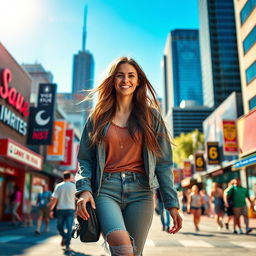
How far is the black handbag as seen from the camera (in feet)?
7.27

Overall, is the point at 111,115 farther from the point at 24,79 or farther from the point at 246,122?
the point at 246,122

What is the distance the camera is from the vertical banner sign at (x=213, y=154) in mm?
29016

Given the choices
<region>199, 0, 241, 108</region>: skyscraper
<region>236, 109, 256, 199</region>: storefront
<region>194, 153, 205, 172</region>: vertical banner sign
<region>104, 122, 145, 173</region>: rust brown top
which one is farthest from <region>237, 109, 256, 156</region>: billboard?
<region>199, 0, 241, 108</region>: skyscraper

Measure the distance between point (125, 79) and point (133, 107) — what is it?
0.26m

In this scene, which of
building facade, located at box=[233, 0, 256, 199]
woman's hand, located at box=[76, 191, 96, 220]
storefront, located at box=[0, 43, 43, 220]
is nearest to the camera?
woman's hand, located at box=[76, 191, 96, 220]

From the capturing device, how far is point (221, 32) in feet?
285

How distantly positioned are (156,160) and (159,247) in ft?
18.6

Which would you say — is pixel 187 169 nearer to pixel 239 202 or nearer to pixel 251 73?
pixel 251 73

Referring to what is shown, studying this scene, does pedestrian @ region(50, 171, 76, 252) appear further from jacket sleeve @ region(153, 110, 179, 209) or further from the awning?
the awning

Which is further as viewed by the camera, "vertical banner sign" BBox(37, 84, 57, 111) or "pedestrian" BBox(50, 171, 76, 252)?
"vertical banner sign" BBox(37, 84, 57, 111)

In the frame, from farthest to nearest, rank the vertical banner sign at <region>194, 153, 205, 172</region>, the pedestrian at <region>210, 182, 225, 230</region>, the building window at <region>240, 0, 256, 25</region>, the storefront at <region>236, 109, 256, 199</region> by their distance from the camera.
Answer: the vertical banner sign at <region>194, 153, 205, 172</region>, the building window at <region>240, 0, 256, 25</region>, the storefront at <region>236, 109, 256, 199</region>, the pedestrian at <region>210, 182, 225, 230</region>

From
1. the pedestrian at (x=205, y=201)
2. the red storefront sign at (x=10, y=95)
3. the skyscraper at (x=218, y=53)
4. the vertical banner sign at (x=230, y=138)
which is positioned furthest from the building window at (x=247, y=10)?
the skyscraper at (x=218, y=53)

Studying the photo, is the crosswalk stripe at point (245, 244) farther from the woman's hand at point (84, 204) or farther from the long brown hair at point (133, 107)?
the woman's hand at point (84, 204)

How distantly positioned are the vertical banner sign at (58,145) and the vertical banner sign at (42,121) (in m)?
3.51
